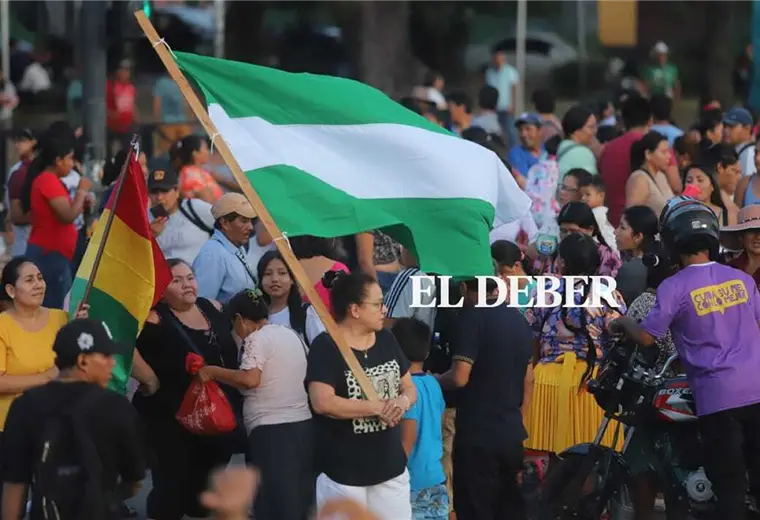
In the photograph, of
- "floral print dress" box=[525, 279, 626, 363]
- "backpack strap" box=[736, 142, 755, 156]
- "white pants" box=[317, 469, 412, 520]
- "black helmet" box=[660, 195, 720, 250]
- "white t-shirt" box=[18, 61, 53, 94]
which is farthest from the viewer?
"white t-shirt" box=[18, 61, 53, 94]

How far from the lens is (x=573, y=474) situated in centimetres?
947

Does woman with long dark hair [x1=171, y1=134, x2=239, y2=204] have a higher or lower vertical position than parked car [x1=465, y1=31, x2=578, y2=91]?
lower

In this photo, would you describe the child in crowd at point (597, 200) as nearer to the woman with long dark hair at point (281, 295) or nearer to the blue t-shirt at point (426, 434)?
the woman with long dark hair at point (281, 295)

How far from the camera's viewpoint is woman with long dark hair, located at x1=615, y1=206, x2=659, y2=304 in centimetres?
1077

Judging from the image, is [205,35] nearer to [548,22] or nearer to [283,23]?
[283,23]

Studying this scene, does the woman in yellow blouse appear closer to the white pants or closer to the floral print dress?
the white pants

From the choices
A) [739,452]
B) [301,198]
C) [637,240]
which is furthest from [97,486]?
[637,240]

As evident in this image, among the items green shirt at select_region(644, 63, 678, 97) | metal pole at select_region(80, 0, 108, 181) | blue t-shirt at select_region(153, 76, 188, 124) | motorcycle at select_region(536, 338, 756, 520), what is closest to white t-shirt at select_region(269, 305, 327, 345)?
motorcycle at select_region(536, 338, 756, 520)

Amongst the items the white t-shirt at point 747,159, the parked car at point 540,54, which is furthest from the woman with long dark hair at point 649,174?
the parked car at point 540,54

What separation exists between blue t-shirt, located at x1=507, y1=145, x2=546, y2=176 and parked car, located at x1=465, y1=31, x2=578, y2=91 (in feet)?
58.9

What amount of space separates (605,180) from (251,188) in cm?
655

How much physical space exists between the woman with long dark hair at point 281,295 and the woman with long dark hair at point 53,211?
11.7 feet

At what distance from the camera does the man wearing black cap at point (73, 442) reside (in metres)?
6.87

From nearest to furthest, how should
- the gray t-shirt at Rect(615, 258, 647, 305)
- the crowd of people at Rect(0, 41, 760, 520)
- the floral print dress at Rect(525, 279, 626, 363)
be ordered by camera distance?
the crowd of people at Rect(0, 41, 760, 520) → the floral print dress at Rect(525, 279, 626, 363) → the gray t-shirt at Rect(615, 258, 647, 305)
